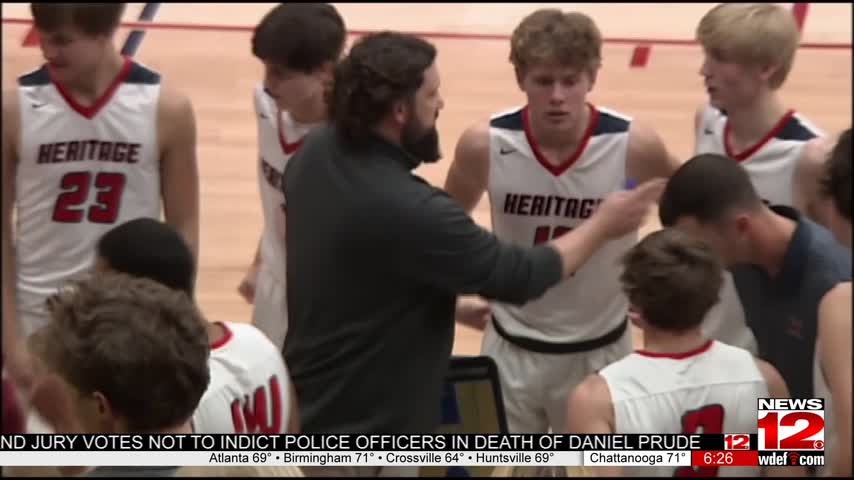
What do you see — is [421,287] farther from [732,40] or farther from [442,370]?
[732,40]

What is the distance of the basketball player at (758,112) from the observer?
13.6 feet

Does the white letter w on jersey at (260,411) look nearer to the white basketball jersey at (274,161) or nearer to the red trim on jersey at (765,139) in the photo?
the white basketball jersey at (274,161)

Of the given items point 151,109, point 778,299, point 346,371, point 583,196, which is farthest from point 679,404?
point 151,109

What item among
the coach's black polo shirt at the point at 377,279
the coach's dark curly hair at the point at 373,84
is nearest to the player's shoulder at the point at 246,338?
the coach's black polo shirt at the point at 377,279

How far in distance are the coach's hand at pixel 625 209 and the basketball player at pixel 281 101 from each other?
799 mm

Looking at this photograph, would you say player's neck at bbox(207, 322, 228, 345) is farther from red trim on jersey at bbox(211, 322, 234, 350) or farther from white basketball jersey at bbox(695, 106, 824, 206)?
white basketball jersey at bbox(695, 106, 824, 206)

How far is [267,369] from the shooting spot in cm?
306

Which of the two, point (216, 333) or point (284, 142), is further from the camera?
point (284, 142)

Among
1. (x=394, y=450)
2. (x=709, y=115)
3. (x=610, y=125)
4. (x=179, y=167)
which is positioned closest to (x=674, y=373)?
(x=394, y=450)

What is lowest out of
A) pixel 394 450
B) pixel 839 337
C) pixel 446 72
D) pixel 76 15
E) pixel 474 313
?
pixel 446 72

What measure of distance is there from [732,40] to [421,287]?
144cm

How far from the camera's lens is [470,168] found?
14.2 feet

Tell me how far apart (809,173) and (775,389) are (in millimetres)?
→ 1162

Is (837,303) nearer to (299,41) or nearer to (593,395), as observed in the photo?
(593,395)
